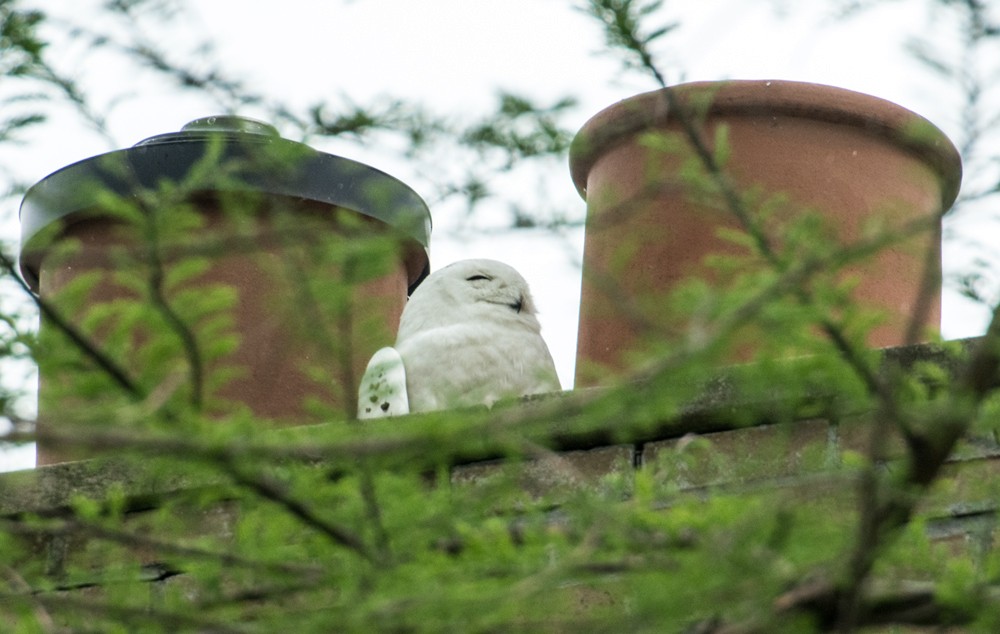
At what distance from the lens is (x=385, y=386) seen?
3223 mm

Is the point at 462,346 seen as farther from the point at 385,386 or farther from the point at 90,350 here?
the point at 90,350

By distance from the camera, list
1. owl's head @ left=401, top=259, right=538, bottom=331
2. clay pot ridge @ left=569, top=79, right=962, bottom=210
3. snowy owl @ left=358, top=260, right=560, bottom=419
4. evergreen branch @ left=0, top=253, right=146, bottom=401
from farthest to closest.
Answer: owl's head @ left=401, top=259, right=538, bottom=331, snowy owl @ left=358, top=260, right=560, bottom=419, clay pot ridge @ left=569, top=79, right=962, bottom=210, evergreen branch @ left=0, top=253, right=146, bottom=401

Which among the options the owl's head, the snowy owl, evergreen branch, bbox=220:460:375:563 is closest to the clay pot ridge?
the snowy owl

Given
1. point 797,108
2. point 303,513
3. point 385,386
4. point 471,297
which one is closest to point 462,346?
point 471,297

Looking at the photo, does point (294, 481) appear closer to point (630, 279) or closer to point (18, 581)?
point (18, 581)

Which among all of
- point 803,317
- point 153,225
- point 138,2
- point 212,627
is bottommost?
point 212,627

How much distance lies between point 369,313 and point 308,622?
12.2 inches

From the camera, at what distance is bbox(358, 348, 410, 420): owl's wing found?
10.7 ft

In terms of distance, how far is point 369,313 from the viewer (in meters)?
1.56

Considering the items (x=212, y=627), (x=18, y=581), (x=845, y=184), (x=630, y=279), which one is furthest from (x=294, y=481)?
(x=845, y=184)

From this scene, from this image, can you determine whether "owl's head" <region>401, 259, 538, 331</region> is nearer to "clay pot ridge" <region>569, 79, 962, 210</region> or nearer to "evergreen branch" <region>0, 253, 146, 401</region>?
"clay pot ridge" <region>569, 79, 962, 210</region>

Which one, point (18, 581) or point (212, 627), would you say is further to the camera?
point (18, 581)

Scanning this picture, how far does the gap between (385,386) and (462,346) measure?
394 millimetres

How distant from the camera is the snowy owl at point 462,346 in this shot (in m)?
3.41
